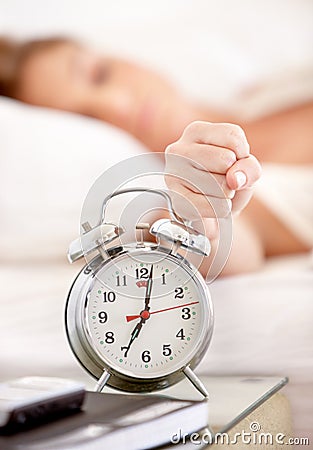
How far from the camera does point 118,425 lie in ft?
2.24

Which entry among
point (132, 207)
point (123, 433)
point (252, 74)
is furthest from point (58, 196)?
point (123, 433)

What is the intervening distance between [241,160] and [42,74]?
1.00 metres

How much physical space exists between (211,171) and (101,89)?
0.92m

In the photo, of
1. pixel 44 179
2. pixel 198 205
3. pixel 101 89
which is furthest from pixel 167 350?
pixel 101 89

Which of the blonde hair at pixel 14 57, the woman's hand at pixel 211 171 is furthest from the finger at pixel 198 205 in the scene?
the blonde hair at pixel 14 57

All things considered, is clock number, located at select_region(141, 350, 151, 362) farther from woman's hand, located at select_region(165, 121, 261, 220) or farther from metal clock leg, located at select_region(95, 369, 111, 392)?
woman's hand, located at select_region(165, 121, 261, 220)

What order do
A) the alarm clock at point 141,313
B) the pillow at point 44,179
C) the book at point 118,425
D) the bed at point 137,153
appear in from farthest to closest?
the pillow at point 44,179 < the bed at point 137,153 < the alarm clock at point 141,313 < the book at point 118,425

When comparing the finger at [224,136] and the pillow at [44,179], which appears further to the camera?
the pillow at [44,179]

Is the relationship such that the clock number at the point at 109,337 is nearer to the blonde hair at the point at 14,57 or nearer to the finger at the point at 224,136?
the finger at the point at 224,136

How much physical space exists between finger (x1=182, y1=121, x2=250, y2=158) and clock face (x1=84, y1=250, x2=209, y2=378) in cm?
14

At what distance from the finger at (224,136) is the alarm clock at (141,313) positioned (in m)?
0.08

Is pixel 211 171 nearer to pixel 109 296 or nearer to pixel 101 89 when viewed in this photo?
pixel 109 296

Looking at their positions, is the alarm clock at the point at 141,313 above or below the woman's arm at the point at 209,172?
below

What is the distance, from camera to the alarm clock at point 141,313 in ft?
2.76
